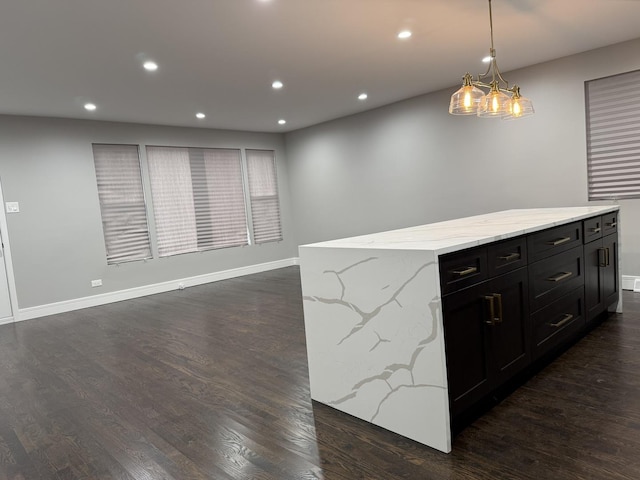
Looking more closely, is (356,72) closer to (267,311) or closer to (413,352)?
(267,311)

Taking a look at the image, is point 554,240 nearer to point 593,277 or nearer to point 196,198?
point 593,277

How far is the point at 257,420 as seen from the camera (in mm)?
2297

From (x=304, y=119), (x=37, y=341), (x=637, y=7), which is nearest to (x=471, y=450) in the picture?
(x=637, y=7)

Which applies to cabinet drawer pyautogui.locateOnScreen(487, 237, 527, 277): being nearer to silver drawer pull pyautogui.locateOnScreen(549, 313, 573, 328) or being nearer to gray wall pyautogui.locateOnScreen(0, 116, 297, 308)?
silver drawer pull pyautogui.locateOnScreen(549, 313, 573, 328)

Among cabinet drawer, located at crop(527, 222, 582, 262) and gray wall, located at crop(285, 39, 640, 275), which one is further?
gray wall, located at crop(285, 39, 640, 275)

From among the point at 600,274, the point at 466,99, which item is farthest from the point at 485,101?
the point at 600,274

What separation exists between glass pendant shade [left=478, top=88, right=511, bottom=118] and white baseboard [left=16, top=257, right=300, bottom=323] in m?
5.26

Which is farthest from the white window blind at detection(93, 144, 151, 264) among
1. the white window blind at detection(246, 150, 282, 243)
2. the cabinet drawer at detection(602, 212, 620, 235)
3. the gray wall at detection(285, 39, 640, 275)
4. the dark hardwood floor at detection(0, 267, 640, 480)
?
the cabinet drawer at detection(602, 212, 620, 235)

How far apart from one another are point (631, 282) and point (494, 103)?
2931 mm

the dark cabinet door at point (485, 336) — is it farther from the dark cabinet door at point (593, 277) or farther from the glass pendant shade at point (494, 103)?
the glass pendant shade at point (494, 103)

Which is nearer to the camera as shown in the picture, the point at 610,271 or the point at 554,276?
Result: the point at 554,276

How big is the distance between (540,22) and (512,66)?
4.55 ft

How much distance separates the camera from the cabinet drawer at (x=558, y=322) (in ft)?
8.09

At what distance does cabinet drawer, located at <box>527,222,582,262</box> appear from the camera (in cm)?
243
